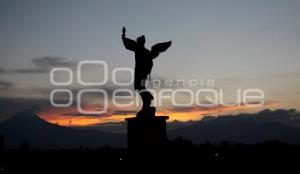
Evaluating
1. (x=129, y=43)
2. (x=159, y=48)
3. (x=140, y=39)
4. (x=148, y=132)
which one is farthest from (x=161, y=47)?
(x=148, y=132)

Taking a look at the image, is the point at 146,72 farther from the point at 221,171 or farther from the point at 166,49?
the point at 221,171

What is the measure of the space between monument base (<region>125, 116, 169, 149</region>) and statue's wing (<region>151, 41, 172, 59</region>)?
1994 mm

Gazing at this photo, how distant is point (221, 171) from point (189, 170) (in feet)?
17.1

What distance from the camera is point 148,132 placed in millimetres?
11875

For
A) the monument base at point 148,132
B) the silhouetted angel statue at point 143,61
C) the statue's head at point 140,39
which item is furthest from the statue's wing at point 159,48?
the monument base at point 148,132

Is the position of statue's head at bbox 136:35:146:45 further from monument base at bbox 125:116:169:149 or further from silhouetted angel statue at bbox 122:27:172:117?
monument base at bbox 125:116:169:149

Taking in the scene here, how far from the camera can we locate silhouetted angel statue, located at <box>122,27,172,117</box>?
12.2 metres

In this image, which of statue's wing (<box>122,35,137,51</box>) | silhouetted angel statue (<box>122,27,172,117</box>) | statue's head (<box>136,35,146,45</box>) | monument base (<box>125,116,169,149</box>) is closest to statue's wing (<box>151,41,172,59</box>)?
silhouetted angel statue (<box>122,27,172,117</box>)

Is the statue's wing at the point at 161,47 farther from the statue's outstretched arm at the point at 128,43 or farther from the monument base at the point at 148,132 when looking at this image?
the monument base at the point at 148,132

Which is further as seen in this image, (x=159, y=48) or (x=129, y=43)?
(x=159, y=48)

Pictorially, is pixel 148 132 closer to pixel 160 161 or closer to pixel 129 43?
pixel 160 161

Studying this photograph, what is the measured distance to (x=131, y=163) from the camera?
11977mm

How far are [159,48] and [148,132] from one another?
8.52 feet

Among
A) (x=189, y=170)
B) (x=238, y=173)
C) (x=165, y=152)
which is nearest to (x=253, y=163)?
(x=238, y=173)
